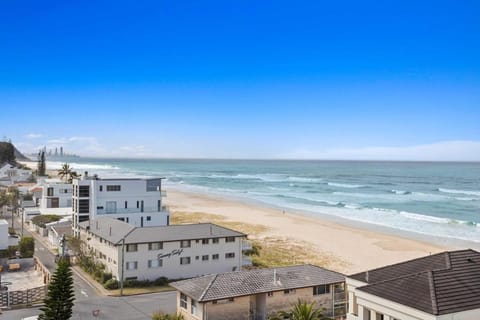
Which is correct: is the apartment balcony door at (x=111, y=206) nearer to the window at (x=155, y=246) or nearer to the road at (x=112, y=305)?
the road at (x=112, y=305)

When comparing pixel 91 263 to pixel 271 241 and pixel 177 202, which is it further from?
pixel 177 202

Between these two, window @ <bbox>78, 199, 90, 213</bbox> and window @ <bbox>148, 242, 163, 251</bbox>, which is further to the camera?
window @ <bbox>78, 199, 90, 213</bbox>

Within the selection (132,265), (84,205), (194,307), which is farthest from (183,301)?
(84,205)

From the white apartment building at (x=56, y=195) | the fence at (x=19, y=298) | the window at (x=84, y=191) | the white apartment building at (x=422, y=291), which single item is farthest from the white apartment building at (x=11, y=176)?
the white apartment building at (x=422, y=291)

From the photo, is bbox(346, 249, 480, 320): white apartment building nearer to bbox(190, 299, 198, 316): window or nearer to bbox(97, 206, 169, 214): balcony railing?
bbox(190, 299, 198, 316): window

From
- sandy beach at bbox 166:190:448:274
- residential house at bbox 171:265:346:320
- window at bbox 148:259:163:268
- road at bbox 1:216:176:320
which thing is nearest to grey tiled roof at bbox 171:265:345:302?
residential house at bbox 171:265:346:320

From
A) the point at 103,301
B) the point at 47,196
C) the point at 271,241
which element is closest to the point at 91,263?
the point at 103,301
